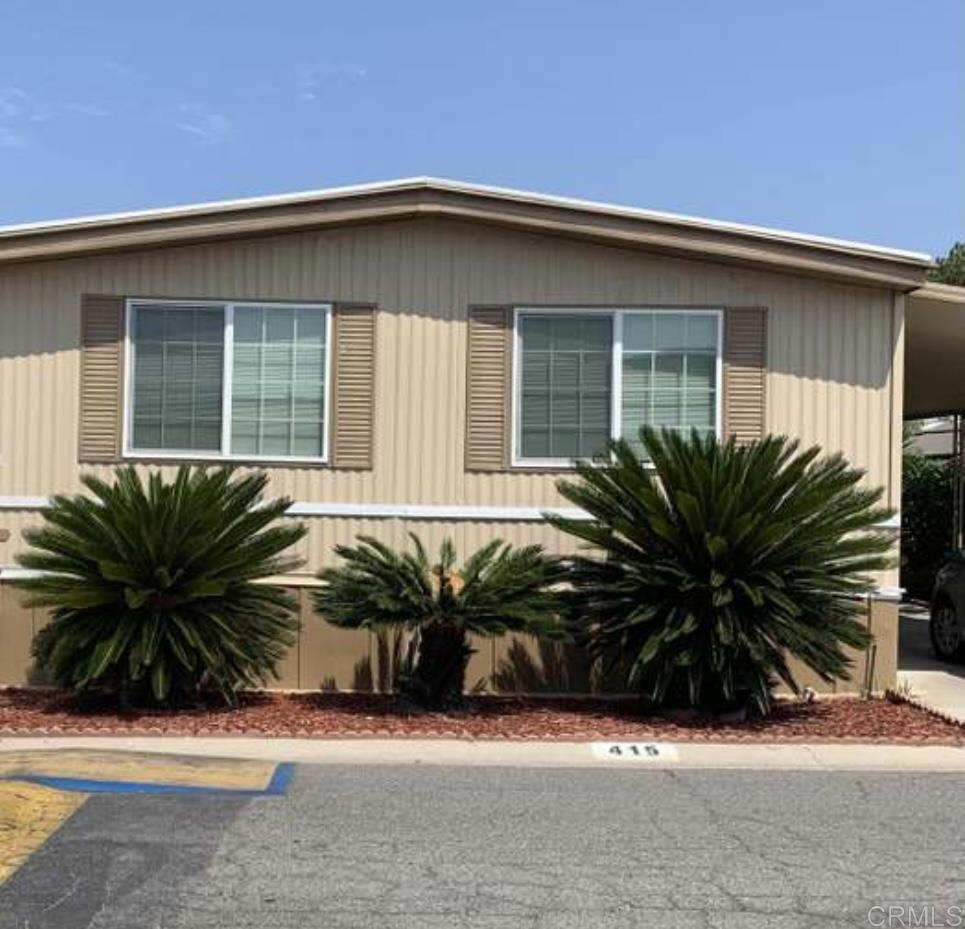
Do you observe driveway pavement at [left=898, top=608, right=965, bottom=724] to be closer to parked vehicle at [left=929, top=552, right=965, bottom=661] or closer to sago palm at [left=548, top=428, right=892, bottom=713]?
parked vehicle at [left=929, top=552, right=965, bottom=661]

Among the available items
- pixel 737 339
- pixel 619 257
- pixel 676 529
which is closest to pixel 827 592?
pixel 676 529

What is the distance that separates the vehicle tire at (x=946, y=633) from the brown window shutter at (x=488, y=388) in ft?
19.0

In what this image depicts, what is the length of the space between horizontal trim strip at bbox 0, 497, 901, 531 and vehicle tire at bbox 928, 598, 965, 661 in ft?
9.75

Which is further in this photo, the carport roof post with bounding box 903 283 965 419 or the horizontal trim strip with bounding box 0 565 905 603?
the carport roof post with bounding box 903 283 965 419

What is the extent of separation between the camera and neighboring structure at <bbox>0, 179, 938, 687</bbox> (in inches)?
448

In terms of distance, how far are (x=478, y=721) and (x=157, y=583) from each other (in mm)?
2790

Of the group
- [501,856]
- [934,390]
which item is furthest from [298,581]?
[934,390]

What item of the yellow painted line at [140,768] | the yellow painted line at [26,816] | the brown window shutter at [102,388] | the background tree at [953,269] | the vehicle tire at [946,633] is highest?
the background tree at [953,269]

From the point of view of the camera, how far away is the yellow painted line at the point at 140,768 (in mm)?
7512

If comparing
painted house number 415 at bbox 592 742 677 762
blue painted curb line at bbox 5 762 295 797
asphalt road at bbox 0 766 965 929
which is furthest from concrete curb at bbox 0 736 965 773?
blue painted curb line at bbox 5 762 295 797

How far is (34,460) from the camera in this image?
37.9ft

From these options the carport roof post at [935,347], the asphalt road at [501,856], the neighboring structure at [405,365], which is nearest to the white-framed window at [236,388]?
the neighboring structure at [405,365]

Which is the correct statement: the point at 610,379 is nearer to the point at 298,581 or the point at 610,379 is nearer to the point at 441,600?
the point at 441,600

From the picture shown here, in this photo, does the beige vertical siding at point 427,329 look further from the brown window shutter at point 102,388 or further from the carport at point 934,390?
the carport at point 934,390
